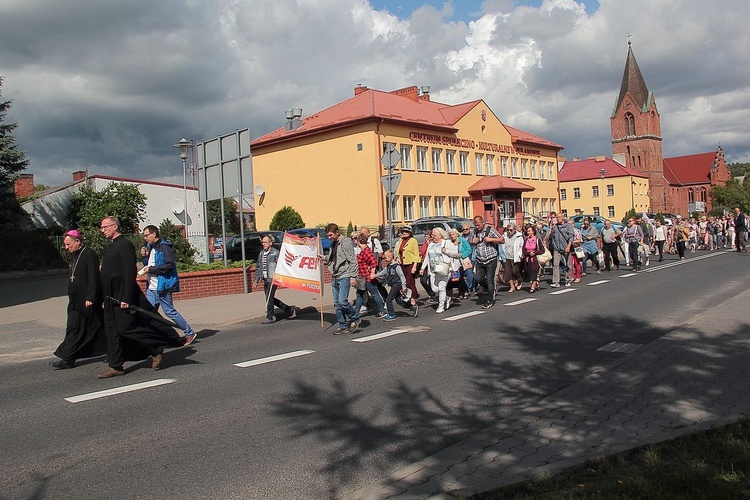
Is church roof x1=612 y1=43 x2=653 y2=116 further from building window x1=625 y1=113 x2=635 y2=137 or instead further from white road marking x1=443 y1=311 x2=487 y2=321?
white road marking x1=443 y1=311 x2=487 y2=321

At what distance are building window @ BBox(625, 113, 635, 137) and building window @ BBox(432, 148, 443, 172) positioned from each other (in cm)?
7481

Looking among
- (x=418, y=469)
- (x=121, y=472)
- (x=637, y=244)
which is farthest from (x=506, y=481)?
(x=637, y=244)

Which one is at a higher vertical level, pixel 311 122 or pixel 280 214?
pixel 311 122

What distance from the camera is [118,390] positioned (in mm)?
7332

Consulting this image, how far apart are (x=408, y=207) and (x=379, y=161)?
12.6 feet

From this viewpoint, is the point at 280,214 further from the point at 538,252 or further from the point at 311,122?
the point at 538,252

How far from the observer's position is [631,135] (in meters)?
110

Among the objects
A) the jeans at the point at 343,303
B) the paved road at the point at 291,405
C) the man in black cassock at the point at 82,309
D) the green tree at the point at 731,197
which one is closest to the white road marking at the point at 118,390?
the paved road at the point at 291,405

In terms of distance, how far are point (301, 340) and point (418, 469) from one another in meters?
6.36

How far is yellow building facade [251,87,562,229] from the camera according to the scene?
4112 centimetres

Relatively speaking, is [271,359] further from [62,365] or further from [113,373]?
[62,365]

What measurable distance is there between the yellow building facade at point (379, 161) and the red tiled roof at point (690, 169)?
87.2 m

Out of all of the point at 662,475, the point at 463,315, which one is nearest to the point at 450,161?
the point at 463,315

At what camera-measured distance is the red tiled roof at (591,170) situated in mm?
89625
